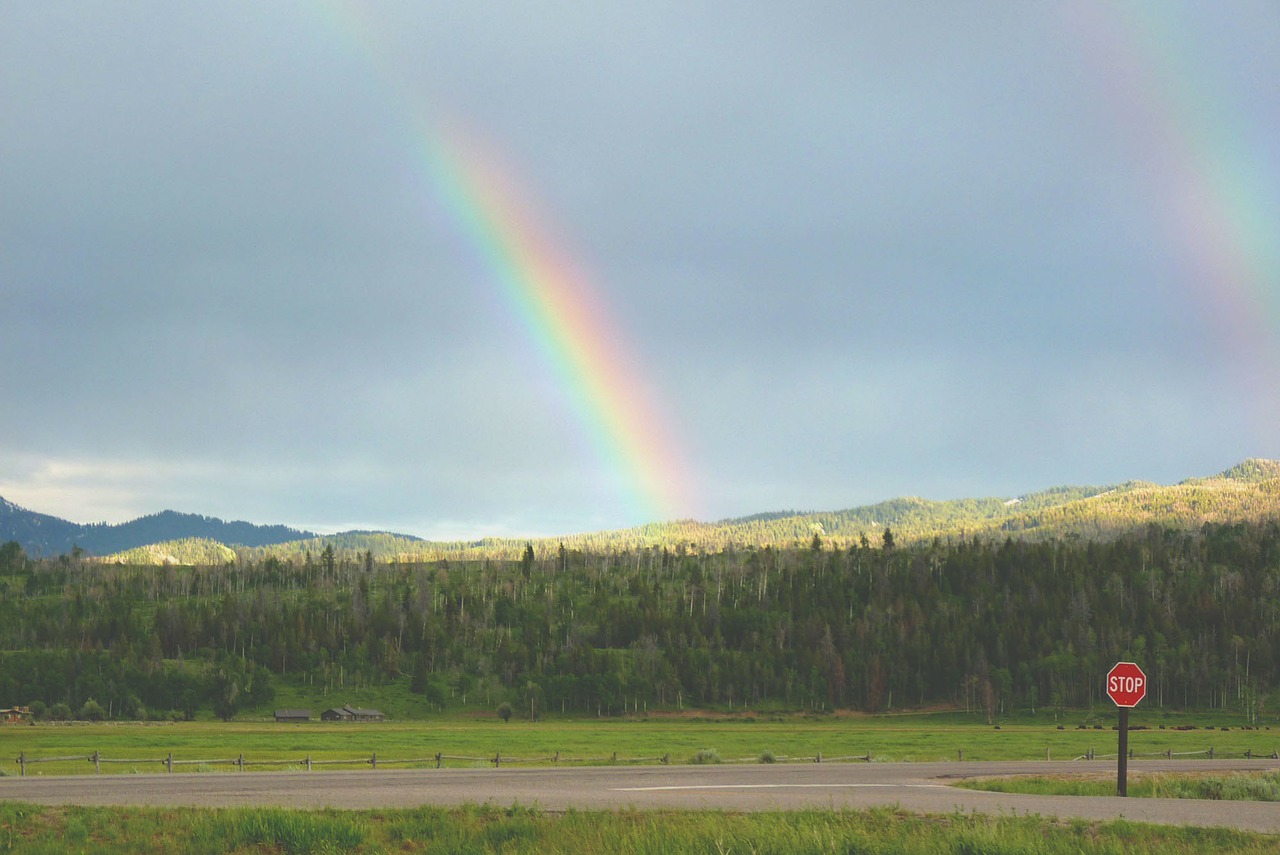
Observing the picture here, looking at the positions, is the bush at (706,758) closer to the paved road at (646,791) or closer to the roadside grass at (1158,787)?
the paved road at (646,791)

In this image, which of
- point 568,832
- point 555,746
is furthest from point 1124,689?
point 555,746

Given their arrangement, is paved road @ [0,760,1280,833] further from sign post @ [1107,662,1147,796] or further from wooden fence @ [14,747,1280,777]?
wooden fence @ [14,747,1280,777]

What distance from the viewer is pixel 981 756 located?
7675cm

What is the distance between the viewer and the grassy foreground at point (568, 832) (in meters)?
21.1

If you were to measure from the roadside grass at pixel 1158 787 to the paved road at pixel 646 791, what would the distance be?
106 inches

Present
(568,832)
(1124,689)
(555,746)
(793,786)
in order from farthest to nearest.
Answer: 1. (555,746)
2. (793,786)
3. (1124,689)
4. (568,832)

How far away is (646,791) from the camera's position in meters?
38.8

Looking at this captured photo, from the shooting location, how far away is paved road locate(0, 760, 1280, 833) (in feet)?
98.6

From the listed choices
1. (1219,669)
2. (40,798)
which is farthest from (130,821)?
(1219,669)

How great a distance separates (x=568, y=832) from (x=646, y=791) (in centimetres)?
1429

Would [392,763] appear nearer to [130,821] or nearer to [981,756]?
[130,821]

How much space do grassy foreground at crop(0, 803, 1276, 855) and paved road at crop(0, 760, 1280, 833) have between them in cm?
248

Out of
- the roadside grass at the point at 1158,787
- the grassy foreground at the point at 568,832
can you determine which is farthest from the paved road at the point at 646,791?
the roadside grass at the point at 1158,787

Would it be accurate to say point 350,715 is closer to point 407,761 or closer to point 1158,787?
point 407,761
